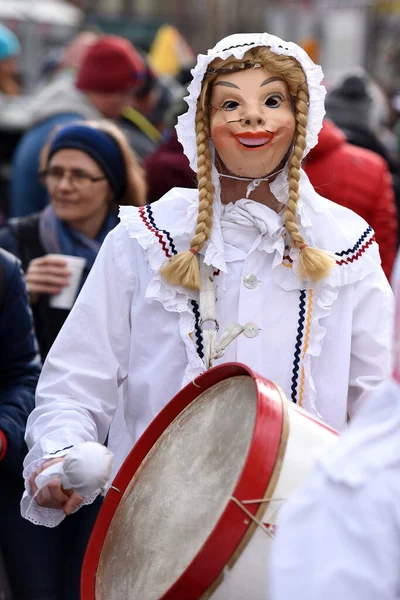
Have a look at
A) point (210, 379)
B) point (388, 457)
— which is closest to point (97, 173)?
point (210, 379)

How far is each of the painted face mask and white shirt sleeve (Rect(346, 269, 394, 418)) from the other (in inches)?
15.6

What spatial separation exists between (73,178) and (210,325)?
1.91 metres

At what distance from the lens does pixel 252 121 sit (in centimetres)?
285

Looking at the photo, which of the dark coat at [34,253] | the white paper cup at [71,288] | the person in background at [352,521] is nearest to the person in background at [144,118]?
the dark coat at [34,253]

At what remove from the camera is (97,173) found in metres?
4.61

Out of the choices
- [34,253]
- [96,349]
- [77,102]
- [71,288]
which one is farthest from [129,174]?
[96,349]

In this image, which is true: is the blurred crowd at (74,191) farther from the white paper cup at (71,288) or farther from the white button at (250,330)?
the white button at (250,330)

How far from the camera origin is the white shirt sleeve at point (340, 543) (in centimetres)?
166

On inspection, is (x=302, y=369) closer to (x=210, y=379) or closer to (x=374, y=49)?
(x=210, y=379)

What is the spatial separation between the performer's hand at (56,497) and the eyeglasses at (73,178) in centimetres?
208

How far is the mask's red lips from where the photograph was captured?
9.34ft

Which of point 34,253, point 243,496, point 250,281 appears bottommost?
point 34,253

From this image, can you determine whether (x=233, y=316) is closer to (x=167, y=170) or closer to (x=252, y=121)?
(x=252, y=121)

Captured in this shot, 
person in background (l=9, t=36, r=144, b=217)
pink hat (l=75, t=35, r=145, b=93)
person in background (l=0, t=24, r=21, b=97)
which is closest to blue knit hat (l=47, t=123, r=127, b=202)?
person in background (l=9, t=36, r=144, b=217)
